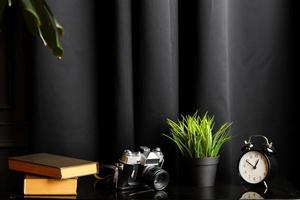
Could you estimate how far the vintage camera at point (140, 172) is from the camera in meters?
1.23

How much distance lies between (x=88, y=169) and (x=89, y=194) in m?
0.06

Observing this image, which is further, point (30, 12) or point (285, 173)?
point (285, 173)

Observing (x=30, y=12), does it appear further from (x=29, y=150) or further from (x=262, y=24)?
(x=262, y=24)

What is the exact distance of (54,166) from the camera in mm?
1142

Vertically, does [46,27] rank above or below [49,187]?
above

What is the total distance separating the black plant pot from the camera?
1.27 metres

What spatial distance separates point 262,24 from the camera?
148 centimetres

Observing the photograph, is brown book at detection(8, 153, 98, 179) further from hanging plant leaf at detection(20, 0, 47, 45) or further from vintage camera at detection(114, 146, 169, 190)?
hanging plant leaf at detection(20, 0, 47, 45)

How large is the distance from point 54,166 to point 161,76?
16.2 inches

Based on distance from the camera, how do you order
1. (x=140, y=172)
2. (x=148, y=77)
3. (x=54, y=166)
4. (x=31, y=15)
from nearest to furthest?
(x=31, y=15) → (x=54, y=166) → (x=140, y=172) → (x=148, y=77)

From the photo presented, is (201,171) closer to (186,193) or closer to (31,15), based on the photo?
(186,193)

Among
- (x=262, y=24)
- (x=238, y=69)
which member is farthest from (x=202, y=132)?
(x=262, y=24)

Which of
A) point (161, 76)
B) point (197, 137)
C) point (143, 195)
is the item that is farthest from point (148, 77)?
point (143, 195)

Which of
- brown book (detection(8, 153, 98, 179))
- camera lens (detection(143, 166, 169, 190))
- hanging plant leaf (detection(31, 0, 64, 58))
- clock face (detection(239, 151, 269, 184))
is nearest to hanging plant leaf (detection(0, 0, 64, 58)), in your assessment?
hanging plant leaf (detection(31, 0, 64, 58))
